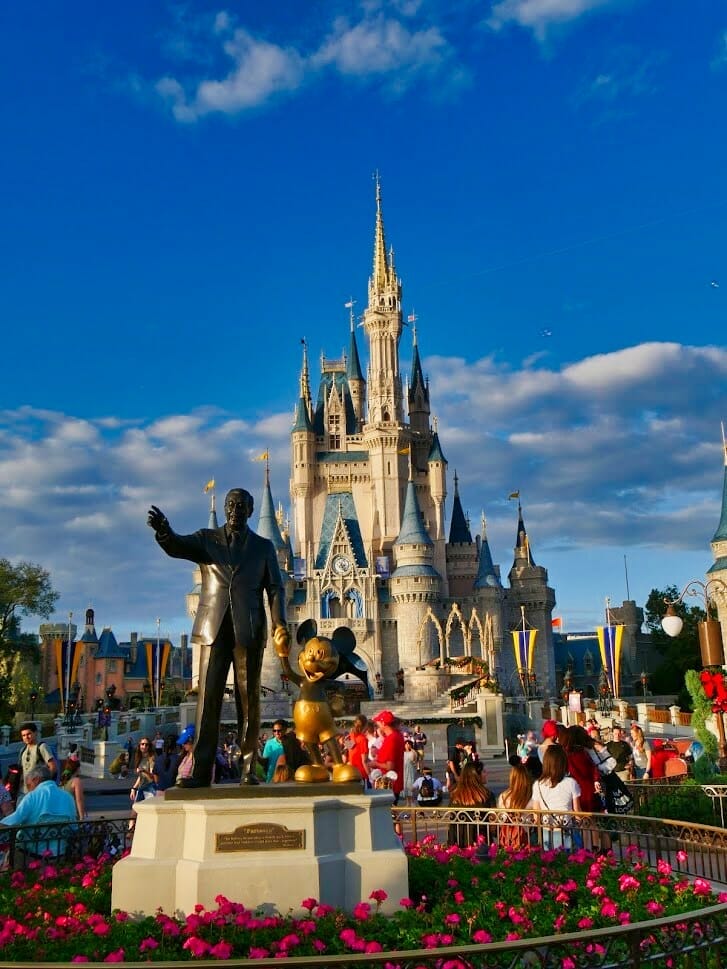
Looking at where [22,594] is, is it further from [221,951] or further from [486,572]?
[221,951]

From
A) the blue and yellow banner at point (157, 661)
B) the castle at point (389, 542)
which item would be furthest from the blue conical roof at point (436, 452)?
the blue and yellow banner at point (157, 661)

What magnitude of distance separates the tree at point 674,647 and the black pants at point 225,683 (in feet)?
166

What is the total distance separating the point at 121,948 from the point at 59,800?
362 cm

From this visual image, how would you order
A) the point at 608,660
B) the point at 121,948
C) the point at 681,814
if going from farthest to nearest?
the point at 608,660 < the point at 681,814 < the point at 121,948

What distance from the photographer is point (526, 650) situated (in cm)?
4738

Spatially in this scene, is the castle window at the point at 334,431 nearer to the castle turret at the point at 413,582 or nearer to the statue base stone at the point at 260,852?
the castle turret at the point at 413,582

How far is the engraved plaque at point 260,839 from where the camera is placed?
6.49m

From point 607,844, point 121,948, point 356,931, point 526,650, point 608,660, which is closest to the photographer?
point 121,948

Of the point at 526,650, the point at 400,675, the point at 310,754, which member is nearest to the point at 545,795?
the point at 310,754

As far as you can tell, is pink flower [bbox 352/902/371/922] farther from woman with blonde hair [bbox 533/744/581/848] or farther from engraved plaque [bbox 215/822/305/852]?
woman with blonde hair [bbox 533/744/581/848]

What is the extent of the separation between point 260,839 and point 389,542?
63.4 metres

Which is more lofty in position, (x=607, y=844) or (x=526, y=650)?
(x=526, y=650)

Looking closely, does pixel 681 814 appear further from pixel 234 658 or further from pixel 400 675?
pixel 400 675

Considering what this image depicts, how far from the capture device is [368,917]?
6.28 m
